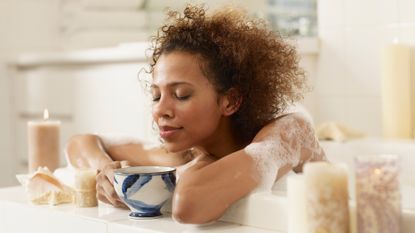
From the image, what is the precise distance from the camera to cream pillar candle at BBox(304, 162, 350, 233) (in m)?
0.84

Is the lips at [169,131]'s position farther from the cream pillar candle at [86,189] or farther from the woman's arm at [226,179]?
the cream pillar candle at [86,189]

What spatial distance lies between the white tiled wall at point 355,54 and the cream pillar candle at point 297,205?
4.11 ft

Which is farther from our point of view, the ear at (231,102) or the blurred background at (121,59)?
the blurred background at (121,59)

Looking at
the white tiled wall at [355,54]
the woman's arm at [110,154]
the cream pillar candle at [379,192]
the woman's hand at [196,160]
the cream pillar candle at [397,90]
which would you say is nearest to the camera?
the cream pillar candle at [379,192]

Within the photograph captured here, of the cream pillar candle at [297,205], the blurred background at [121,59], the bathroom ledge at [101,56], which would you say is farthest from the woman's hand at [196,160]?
the bathroom ledge at [101,56]

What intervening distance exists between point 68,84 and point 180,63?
1475 millimetres

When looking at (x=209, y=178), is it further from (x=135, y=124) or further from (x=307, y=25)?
(x=307, y=25)

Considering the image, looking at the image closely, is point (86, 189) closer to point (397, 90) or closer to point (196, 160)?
point (196, 160)

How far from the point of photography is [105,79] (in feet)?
7.66

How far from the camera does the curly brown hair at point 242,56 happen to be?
1.14m

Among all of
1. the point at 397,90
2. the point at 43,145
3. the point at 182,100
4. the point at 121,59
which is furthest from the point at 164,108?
the point at 121,59

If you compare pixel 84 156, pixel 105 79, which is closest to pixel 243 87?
pixel 84 156

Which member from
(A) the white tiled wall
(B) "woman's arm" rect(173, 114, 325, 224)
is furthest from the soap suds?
(A) the white tiled wall

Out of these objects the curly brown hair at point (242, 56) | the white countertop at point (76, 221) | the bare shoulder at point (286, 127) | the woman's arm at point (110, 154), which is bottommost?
the white countertop at point (76, 221)
